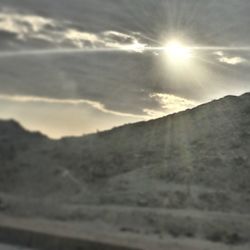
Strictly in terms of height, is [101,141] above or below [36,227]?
above

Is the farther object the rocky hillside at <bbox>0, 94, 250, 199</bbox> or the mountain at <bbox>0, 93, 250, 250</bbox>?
the rocky hillside at <bbox>0, 94, 250, 199</bbox>

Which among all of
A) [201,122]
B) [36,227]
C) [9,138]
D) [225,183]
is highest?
[201,122]

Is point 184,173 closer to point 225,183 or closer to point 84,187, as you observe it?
point 225,183

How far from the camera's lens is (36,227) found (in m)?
7.56

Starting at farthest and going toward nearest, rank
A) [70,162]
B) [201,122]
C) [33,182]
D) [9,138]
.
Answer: [201,122]
[70,162]
[9,138]
[33,182]

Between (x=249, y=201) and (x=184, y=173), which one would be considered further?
(x=184, y=173)

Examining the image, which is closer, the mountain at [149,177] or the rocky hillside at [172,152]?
the mountain at [149,177]

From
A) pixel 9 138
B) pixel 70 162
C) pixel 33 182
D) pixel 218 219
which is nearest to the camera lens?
pixel 33 182

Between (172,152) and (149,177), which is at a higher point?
(172,152)

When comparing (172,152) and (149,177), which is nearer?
(149,177)

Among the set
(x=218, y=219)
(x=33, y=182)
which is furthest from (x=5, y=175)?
(x=218, y=219)

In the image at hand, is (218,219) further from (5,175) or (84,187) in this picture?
(5,175)

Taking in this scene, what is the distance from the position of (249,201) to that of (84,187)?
16.5 ft

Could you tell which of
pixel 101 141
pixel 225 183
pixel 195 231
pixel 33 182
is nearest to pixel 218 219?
pixel 195 231
